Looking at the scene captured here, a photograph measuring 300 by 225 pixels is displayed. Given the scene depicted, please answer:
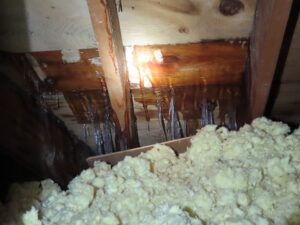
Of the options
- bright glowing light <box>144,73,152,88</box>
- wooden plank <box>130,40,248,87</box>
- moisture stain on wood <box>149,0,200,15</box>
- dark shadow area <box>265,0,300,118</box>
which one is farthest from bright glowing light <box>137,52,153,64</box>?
dark shadow area <box>265,0,300,118</box>

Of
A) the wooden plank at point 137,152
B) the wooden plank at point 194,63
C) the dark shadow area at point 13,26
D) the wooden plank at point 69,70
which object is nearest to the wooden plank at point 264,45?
the wooden plank at point 194,63

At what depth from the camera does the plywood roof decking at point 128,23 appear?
1.48m

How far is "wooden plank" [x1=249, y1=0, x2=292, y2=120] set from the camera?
1312 mm

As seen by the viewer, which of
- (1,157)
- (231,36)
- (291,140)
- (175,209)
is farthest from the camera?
(1,157)

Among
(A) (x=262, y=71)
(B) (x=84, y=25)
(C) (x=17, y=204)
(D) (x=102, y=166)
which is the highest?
(B) (x=84, y=25)

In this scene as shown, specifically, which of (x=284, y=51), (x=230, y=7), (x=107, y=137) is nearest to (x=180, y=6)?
(x=230, y=7)

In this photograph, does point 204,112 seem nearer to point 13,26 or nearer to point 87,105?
point 87,105

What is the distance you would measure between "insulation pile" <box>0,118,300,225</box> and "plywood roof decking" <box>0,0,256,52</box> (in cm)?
42

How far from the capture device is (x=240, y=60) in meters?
1.74

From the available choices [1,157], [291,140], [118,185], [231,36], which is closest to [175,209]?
[118,185]

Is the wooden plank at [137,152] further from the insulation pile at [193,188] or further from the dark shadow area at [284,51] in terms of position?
the dark shadow area at [284,51]

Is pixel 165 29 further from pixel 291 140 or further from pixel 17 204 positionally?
pixel 17 204

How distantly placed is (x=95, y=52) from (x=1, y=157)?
2.09ft

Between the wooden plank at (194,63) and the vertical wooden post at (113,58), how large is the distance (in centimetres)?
13
